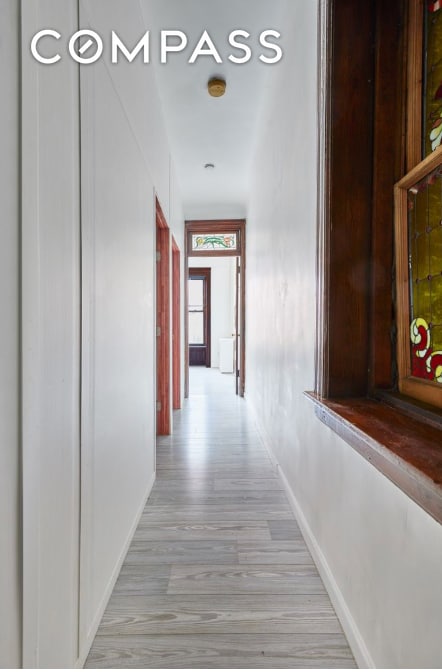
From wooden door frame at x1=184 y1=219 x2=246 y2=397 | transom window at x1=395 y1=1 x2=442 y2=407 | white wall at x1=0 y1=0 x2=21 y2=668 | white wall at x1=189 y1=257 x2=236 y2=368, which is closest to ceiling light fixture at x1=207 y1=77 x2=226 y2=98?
transom window at x1=395 y1=1 x2=442 y2=407

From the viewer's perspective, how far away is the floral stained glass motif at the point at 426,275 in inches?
37.9

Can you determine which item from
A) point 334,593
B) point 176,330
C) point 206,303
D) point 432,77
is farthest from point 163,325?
point 206,303

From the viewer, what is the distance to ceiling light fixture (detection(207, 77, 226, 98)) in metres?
2.49

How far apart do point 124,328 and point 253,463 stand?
1.65 meters

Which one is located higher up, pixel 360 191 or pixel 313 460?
pixel 360 191

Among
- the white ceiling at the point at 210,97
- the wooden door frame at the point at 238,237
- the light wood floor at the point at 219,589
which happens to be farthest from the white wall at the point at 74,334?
the wooden door frame at the point at 238,237

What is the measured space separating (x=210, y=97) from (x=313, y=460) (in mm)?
2907

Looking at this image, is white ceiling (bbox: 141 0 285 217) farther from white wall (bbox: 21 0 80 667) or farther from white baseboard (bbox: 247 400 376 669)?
white baseboard (bbox: 247 400 376 669)

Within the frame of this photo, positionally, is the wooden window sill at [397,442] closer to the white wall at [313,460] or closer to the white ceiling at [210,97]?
the white wall at [313,460]

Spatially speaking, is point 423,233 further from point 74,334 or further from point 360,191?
point 74,334

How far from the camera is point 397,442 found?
2.63 feet

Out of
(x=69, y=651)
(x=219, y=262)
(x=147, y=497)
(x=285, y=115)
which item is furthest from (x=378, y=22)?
(x=219, y=262)

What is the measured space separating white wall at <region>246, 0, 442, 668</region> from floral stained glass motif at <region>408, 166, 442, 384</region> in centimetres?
39

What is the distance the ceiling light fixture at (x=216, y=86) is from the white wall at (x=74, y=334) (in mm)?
905
